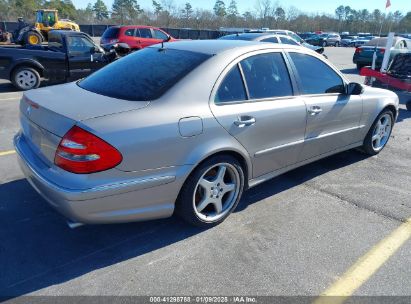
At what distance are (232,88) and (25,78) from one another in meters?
7.64

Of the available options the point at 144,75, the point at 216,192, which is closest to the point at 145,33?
the point at 144,75

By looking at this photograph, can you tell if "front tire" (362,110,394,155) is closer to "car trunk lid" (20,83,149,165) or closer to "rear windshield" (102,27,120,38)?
"car trunk lid" (20,83,149,165)

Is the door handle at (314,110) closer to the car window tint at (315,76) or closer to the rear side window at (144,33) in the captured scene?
the car window tint at (315,76)

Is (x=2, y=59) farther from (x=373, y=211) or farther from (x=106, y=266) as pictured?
(x=373, y=211)

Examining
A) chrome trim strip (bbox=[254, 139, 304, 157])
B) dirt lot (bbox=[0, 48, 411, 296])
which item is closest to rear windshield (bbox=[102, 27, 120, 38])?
dirt lot (bbox=[0, 48, 411, 296])

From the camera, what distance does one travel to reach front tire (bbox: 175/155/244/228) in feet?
10.1

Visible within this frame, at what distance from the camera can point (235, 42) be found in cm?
378

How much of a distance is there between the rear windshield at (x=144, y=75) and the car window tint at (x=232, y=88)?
271mm

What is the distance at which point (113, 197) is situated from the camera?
2.64 metres

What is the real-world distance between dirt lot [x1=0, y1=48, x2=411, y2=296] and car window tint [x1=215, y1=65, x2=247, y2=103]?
1.16m

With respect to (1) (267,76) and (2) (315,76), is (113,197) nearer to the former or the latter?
(1) (267,76)

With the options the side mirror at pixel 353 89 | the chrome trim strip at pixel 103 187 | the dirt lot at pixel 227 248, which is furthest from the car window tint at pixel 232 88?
the side mirror at pixel 353 89

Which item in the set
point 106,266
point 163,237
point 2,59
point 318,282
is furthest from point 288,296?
point 2,59

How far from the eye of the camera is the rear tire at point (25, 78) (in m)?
9.01
